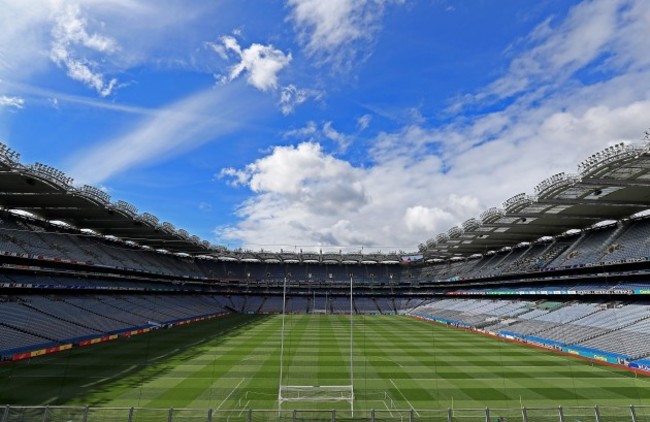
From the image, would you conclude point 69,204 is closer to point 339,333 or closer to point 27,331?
point 27,331

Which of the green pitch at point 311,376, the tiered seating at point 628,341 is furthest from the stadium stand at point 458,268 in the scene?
the green pitch at point 311,376

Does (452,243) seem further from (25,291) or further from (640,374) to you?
(25,291)

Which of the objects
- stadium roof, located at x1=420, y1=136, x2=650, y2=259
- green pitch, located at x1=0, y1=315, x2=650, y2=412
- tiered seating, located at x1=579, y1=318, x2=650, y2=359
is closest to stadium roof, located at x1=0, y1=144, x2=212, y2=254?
green pitch, located at x1=0, y1=315, x2=650, y2=412

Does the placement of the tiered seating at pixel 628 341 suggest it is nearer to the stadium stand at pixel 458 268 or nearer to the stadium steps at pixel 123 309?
the stadium stand at pixel 458 268

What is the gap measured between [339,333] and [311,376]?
79.2 ft

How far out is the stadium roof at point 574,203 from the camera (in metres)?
26.4

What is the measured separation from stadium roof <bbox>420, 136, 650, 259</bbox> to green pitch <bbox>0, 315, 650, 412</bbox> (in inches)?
526

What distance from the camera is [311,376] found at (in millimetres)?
24203

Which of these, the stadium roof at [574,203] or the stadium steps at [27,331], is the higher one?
the stadium roof at [574,203]

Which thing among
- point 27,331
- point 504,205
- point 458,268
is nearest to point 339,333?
point 504,205

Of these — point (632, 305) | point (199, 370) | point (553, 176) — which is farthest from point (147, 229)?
point (632, 305)

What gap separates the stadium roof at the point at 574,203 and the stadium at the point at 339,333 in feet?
0.64

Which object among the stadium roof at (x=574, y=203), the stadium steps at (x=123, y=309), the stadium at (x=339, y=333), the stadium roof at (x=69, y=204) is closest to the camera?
the stadium at (x=339, y=333)

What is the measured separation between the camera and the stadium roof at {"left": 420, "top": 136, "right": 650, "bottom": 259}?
26375 millimetres
